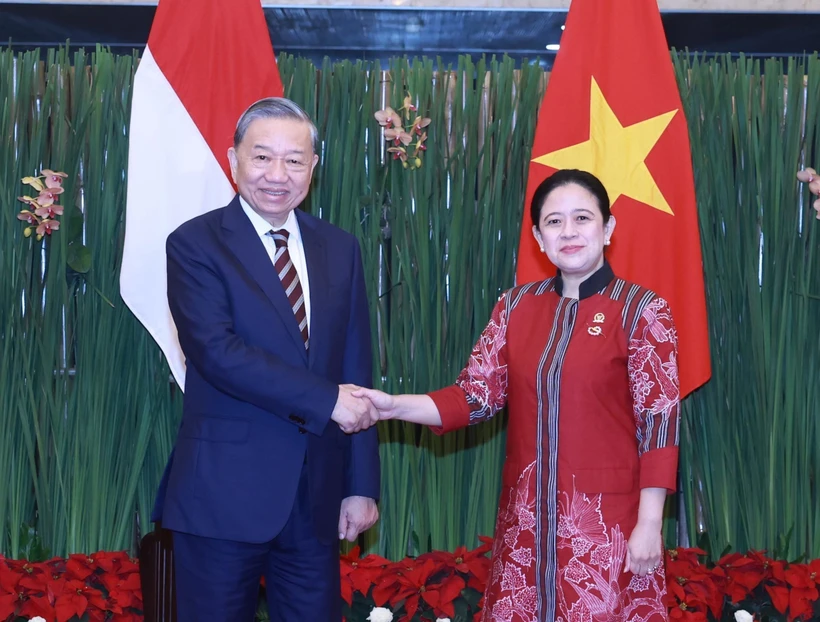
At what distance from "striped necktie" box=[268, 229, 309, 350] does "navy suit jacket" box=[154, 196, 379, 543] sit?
26 millimetres

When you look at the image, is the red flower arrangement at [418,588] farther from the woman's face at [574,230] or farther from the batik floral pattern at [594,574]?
the woman's face at [574,230]

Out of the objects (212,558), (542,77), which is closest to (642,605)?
(212,558)

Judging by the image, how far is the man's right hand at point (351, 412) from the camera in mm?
1808

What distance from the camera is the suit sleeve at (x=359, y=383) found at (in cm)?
200

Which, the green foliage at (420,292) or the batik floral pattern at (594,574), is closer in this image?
the batik floral pattern at (594,574)

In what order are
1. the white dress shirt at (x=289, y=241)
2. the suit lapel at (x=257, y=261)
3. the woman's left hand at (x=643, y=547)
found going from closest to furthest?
the woman's left hand at (x=643, y=547)
the suit lapel at (x=257, y=261)
the white dress shirt at (x=289, y=241)

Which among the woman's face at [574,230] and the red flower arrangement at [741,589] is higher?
the woman's face at [574,230]

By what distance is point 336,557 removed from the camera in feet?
6.31

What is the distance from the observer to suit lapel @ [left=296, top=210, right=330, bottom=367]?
1862mm

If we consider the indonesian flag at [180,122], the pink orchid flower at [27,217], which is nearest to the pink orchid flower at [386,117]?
the indonesian flag at [180,122]

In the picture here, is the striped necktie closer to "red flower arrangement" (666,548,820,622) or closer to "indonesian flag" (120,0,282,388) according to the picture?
"indonesian flag" (120,0,282,388)

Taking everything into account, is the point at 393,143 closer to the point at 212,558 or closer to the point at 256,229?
the point at 256,229

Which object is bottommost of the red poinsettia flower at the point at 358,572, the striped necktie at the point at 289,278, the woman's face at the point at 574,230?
the red poinsettia flower at the point at 358,572

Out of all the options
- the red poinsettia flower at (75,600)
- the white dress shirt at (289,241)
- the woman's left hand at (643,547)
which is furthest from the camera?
the red poinsettia flower at (75,600)
